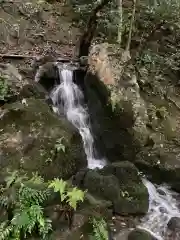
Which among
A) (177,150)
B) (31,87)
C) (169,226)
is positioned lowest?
(169,226)

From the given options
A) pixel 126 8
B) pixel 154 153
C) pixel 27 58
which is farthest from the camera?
pixel 126 8

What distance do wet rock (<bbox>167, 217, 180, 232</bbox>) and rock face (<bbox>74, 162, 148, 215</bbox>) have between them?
2.27ft

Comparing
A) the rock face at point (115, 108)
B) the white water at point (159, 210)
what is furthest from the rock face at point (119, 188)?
the rock face at point (115, 108)

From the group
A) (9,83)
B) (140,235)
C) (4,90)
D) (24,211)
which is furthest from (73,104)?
(24,211)

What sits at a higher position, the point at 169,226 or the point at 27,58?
the point at 27,58

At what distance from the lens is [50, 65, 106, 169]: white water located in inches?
445

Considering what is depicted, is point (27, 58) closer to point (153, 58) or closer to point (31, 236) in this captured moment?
point (153, 58)

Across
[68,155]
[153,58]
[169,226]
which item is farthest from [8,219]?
[153,58]

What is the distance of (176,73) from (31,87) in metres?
6.59

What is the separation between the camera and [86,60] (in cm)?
1291

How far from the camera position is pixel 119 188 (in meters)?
9.02

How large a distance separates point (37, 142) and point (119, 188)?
251cm

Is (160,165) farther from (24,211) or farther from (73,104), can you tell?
(24,211)

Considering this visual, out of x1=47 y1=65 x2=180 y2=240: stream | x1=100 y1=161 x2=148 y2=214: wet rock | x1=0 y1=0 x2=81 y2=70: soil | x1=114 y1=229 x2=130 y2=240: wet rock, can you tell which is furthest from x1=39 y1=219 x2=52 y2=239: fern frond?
x1=0 y1=0 x2=81 y2=70: soil
